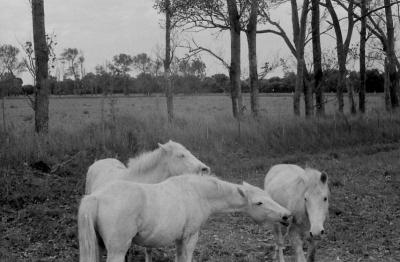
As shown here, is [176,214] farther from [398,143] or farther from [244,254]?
[398,143]

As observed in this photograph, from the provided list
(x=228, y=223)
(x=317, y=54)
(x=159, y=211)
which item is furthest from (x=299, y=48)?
(x=159, y=211)

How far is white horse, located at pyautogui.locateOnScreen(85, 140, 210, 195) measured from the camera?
706 centimetres

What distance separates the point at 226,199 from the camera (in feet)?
20.1

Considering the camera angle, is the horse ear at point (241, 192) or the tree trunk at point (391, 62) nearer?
the horse ear at point (241, 192)

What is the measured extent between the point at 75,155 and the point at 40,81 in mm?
2835

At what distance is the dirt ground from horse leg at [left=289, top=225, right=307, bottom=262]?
0.73 meters

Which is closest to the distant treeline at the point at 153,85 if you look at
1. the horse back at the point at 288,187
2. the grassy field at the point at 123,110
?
the grassy field at the point at 123,110

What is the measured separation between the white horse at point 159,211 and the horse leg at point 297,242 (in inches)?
38.2

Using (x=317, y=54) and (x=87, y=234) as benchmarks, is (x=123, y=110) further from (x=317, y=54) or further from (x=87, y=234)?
(x=87, y=234)

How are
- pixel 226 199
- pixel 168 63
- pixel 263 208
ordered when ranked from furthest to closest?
pixel 168 63
pixel 226 199
pixel 263 208

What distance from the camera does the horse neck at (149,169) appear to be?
23.1 ft

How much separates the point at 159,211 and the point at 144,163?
1.87 m

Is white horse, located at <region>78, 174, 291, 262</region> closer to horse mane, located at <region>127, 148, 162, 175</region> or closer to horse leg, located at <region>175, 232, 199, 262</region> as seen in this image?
horse leg, located at <region>175, 232, 199, 262</region>

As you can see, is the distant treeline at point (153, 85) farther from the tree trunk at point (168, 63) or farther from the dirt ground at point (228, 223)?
the dirt ground at point (228, 223)
